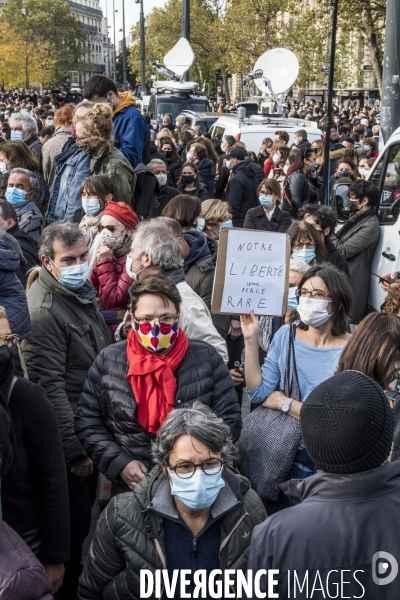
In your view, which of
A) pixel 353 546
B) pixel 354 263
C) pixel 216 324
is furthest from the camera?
pixel 354 263

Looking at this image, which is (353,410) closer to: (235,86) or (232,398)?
(232,398)

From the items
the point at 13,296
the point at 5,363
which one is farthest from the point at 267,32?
the point at 5,363

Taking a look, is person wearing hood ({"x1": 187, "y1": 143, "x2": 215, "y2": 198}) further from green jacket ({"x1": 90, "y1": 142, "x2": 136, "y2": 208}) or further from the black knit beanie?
the black knit beanie

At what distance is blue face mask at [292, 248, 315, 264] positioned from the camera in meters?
5.57

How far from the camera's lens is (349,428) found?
2137mm

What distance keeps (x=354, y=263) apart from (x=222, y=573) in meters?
4.96

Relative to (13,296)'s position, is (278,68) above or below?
above

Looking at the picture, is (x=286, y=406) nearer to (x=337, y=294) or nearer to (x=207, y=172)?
(x=337, y=294)

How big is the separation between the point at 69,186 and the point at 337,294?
9.83 ft

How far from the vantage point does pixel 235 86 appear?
244ft

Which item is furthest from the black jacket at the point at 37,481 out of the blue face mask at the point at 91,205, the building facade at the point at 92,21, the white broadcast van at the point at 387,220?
the building facade at the point at 92,21

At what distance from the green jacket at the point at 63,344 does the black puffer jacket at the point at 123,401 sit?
0.69 ft

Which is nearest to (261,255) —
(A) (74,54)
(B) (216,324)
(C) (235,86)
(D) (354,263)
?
(B) (216,324)

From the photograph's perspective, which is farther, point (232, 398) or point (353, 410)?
point (232, 398)
